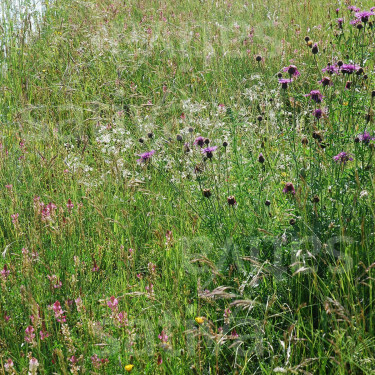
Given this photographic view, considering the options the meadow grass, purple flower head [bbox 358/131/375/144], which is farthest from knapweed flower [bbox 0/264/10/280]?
purple flower head [bbox 358/131/375/144]

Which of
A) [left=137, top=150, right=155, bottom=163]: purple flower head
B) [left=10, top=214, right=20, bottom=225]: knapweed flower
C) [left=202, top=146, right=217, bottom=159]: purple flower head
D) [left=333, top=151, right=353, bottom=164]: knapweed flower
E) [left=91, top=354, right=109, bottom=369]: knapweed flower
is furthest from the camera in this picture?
[left=137, top=150, right=155, bottom=163]: purple flower head

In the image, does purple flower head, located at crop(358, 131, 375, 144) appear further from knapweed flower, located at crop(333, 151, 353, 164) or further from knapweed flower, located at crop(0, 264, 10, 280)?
knapweed flower, located at crop(0, 264, 10, 280)

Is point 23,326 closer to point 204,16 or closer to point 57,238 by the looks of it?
point 57,238

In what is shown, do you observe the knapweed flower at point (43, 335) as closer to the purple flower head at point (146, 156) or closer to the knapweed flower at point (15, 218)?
the knapweed flower at point (15, 218)

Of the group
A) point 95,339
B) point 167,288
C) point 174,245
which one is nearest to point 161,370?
point 95,339

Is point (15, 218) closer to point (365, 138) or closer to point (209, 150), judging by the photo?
point (209, 150)

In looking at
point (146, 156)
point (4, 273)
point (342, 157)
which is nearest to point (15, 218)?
point (4, 273)

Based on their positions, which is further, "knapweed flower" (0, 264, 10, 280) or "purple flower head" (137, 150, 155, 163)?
"purple flower head" (137, 150, 155, 163)

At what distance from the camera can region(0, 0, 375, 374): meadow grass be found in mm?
1515

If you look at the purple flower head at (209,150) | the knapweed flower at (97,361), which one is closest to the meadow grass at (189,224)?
the knapweed flower at (97,361)

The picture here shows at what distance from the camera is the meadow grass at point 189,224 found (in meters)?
1.51

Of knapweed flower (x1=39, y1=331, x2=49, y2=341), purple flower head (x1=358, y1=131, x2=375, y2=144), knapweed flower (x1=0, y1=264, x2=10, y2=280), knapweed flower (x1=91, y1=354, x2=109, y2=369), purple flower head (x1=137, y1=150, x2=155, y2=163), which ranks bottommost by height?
knapweed flower (x1=91, y1=354, x2=109, y2=369)

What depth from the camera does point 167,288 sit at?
1964 millimetres

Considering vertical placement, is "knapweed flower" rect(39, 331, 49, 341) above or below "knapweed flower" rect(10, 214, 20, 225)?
below
